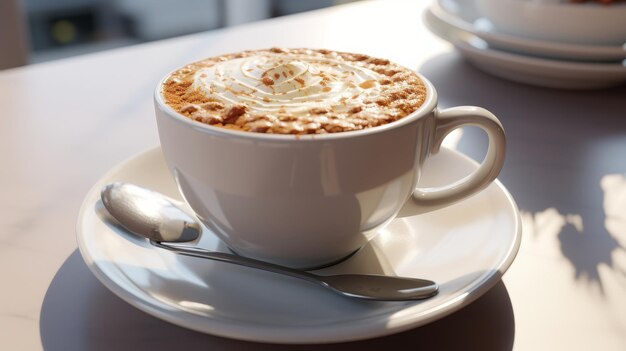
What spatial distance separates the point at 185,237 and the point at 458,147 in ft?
1.35

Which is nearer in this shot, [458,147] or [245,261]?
[245,261]

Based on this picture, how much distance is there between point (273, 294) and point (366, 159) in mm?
132

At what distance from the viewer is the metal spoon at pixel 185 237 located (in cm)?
53

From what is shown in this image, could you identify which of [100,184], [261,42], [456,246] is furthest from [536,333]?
[261,42]

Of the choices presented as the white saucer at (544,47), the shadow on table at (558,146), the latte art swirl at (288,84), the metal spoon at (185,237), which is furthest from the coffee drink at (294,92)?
the white saucer at (544,47)

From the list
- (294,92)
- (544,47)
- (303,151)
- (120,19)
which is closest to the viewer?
(303,151)

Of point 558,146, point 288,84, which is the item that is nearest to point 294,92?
point 288,84

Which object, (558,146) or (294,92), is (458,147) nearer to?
(558,146)

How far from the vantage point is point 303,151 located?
530 millimetres

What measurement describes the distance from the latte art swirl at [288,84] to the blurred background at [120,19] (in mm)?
2888

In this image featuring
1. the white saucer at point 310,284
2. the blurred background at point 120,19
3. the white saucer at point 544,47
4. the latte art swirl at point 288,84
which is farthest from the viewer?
the blurred background at point 120,19

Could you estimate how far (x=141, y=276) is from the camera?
562mm

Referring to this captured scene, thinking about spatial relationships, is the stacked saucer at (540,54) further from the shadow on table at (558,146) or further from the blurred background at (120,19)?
the blurred background at (120,19)

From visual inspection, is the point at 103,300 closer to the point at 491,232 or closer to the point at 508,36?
the point at 491,232
